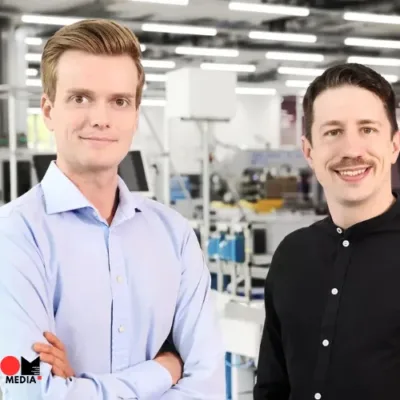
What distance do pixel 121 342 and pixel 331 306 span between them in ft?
1.52

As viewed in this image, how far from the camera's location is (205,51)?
46.1 feet

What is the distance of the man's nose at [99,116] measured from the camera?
4.17ft

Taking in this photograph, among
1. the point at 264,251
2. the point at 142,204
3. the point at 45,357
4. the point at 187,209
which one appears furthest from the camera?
the point at 187,209

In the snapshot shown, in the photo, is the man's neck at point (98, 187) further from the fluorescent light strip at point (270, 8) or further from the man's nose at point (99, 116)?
the fluorescent light strip at point (270, 8)

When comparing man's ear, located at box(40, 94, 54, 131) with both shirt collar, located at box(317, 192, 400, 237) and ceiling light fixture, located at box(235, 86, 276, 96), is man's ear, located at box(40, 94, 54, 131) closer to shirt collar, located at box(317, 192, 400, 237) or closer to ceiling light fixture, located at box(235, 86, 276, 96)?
shirt collar, located at box(317, 192, 400, 237)

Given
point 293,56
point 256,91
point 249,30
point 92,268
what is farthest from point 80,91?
point 256,91

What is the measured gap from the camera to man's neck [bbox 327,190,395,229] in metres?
1.55

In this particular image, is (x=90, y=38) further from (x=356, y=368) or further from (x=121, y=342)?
(x=356, y=368)

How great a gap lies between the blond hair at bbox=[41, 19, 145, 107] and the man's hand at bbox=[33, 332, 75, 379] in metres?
0.43

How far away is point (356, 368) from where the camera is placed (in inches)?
58.6

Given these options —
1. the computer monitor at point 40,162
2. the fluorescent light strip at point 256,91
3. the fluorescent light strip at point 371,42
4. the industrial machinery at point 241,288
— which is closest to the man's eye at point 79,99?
the industrial machinery at point 241,288

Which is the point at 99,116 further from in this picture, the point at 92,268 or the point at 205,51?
the point at 205,51

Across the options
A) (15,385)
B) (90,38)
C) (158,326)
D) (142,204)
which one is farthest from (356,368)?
(90,38)

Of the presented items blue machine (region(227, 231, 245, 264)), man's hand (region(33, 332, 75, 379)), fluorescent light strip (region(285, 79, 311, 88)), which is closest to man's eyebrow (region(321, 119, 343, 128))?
man's hand (region(33, 332, 75, 379))
